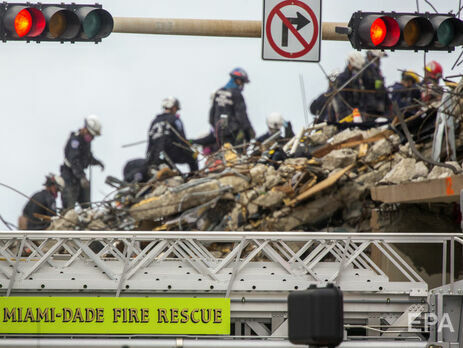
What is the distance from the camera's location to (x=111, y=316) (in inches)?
405

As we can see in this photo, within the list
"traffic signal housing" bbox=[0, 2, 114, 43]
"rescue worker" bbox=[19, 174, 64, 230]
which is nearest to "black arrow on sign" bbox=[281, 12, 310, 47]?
"traffic signal housing" bbox=[0, 2, 114, 43]

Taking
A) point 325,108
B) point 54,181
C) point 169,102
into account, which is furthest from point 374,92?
point 54,181

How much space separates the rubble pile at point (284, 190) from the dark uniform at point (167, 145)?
1.78m

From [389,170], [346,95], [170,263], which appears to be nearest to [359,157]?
[389,170]

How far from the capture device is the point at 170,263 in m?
11.7

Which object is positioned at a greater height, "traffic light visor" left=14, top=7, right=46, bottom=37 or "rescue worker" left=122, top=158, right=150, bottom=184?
"traffic light visor" left=14, top=7, right=46, bottom=37

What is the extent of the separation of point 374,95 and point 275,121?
2404 mm

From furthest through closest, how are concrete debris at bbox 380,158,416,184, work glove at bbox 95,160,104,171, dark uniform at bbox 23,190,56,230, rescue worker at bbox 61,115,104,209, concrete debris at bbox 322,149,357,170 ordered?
work glove at bbox 95,160,104,171, rescue worker at bbox 61,115,104,209, dark uniform at bbox 23,190,56,230, concrete debris at bbox 322,149,357,170, concrete debris at bbox 380,158,416,184

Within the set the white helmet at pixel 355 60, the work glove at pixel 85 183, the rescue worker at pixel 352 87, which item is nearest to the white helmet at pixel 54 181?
the work glove at pixel 85 183

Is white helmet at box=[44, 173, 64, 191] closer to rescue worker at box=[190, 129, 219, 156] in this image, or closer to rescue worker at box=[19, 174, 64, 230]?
rescue worker at box=[19, 174, 64, 230]

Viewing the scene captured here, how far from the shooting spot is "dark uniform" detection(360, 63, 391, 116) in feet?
68.0

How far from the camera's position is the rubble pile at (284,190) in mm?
16719

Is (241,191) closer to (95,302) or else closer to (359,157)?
(359,157)

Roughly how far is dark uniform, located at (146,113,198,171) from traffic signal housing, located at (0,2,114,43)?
11540 mm
